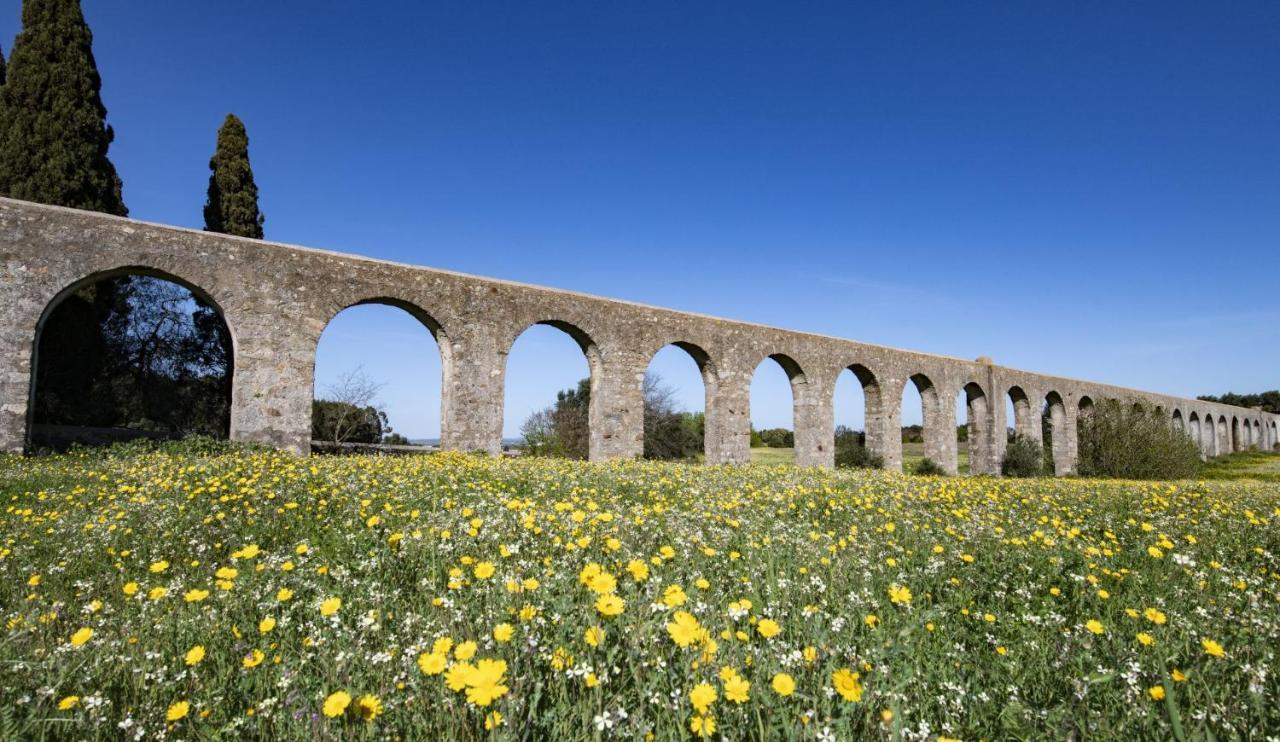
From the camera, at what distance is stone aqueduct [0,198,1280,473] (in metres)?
10.7

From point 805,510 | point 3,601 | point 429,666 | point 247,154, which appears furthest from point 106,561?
point 247,154

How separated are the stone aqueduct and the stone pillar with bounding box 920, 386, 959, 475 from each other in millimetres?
75

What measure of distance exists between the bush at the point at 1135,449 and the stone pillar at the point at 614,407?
1590 cm

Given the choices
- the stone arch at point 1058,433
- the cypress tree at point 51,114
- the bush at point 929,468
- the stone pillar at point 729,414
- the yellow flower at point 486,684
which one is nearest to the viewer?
the yellow flower at point 486,684

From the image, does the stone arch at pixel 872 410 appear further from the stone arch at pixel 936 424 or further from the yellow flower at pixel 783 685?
the yellow flower at pixel 783 685

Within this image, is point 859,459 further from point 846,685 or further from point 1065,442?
point 846,685

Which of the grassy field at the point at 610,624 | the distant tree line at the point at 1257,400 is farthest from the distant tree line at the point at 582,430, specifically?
the distant tree line at the point at 1257,400

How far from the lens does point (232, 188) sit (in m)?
20.1

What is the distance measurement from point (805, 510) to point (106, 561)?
4.99 metres

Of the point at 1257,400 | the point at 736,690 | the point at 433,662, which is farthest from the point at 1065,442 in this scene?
the point at 1257,400

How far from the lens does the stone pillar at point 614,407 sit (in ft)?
52.7

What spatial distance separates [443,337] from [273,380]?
3.44m

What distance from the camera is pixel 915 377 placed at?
23.3m

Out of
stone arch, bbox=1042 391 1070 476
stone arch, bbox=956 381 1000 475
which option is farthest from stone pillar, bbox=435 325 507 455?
stone arch, bbox=1042 391 1070 476
